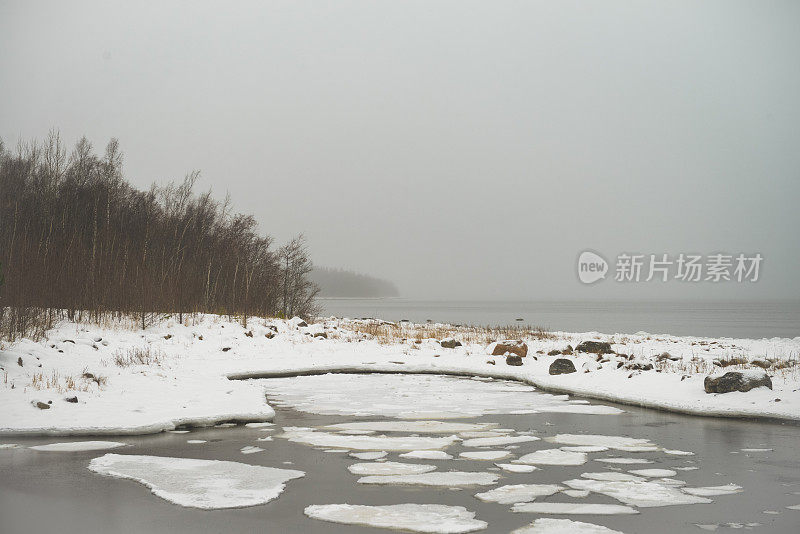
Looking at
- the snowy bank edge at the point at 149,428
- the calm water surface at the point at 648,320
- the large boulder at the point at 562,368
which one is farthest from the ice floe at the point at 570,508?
the calm water surface at the point at 648,320

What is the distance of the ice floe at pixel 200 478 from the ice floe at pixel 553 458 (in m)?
2.53

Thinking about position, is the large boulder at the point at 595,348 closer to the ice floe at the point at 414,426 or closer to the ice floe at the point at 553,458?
the ice floe at the point at 414,426

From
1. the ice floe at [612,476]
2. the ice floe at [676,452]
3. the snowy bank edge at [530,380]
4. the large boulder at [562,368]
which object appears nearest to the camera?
the ice floe at [612,476]

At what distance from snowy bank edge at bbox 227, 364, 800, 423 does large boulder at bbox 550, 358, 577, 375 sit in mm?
626

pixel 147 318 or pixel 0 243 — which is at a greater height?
pixel 0 243

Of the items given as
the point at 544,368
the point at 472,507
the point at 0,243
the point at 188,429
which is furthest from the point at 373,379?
the point at 0,243

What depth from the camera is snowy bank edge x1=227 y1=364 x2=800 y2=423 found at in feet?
33.0

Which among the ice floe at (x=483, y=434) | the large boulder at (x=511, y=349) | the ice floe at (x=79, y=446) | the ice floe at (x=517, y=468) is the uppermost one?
the large boulder at (x=511, y=349)

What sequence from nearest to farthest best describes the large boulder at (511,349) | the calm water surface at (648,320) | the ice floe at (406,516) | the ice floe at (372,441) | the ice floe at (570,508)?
1. the ice floe at (406,516)
2. the ice floe at (570,508)
3. the ice floe at (372,441)
4. the large boulder at (511,349)
5. the calm water surface at (648,320)

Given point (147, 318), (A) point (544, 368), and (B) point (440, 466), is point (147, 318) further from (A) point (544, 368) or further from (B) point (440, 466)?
(B) point (440, 466)

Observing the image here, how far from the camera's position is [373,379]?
1564 centimetres

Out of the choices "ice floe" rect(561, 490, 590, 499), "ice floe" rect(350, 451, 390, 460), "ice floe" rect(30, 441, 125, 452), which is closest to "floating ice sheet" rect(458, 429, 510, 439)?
"ice floe" rect(350, 451, 390, 460)

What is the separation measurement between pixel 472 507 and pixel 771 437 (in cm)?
531

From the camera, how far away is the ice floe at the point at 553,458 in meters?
7.20
